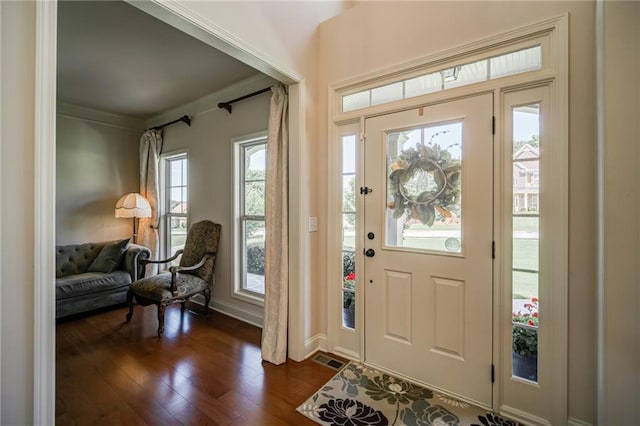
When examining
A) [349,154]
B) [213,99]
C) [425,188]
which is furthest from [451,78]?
[213,99]

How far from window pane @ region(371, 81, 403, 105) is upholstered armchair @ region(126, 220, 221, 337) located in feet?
7.97

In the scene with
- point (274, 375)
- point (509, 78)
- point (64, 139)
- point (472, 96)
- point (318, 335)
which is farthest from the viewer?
point (64, 139)

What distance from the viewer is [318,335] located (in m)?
2.56

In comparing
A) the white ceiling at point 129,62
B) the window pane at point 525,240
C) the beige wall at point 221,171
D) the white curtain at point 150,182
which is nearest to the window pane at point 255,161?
the beige wall at point 221,171

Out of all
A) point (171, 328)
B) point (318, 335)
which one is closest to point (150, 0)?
point (318, 335)

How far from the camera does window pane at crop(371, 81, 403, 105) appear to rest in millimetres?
2156

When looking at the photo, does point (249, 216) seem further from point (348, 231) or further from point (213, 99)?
point (213, 99)

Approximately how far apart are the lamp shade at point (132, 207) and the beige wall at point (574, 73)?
12.5 ft

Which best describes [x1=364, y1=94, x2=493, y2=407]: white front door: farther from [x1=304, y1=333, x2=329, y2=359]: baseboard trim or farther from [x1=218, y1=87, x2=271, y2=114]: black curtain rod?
[x1=218, y1=87, x2=271, y2=114]: black curtain rod

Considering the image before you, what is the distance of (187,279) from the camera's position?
3.20 metres

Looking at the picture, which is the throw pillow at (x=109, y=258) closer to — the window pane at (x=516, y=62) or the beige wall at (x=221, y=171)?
the beige wall at (x=221, y=171)

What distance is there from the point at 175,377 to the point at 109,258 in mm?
2459
